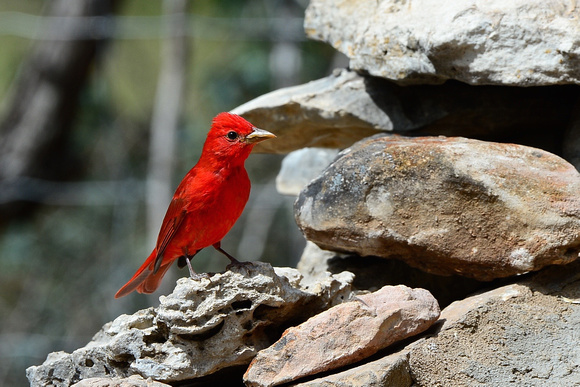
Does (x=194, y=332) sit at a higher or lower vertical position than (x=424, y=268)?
higher

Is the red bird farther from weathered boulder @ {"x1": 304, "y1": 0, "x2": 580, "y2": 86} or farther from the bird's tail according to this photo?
weathered boulder @ {"x1": 304, "y1": 0, "x2": 580, "y2": 86}

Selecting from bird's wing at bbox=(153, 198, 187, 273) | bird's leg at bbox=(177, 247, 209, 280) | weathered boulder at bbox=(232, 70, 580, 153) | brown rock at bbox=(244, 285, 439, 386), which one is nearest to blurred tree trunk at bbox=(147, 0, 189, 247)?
bird's leg at bbox=(177, 247, 209, 280)

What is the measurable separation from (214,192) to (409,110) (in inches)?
33.5

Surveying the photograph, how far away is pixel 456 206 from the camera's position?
2.41 metres

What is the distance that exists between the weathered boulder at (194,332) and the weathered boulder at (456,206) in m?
0.31

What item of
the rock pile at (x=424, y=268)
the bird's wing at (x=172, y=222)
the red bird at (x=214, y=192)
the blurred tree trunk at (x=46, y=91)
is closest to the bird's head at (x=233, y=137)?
the red bird at (x=214, y=192)

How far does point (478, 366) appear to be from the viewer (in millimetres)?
2242

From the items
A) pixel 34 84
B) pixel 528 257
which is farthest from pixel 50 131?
pixel 528 257

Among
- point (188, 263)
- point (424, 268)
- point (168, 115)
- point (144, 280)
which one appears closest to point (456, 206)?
point (424, 268)

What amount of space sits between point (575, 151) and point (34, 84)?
212 inches

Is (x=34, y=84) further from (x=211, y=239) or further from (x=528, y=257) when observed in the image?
(x=528, y=257)

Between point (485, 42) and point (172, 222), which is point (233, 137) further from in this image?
point (485, 42)

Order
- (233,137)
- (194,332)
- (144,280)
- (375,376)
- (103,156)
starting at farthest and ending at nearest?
(103,156), (144,280), (233,137), (194,332), (375,376)

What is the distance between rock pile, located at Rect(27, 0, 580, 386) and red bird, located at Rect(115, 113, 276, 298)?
0.92 ft
